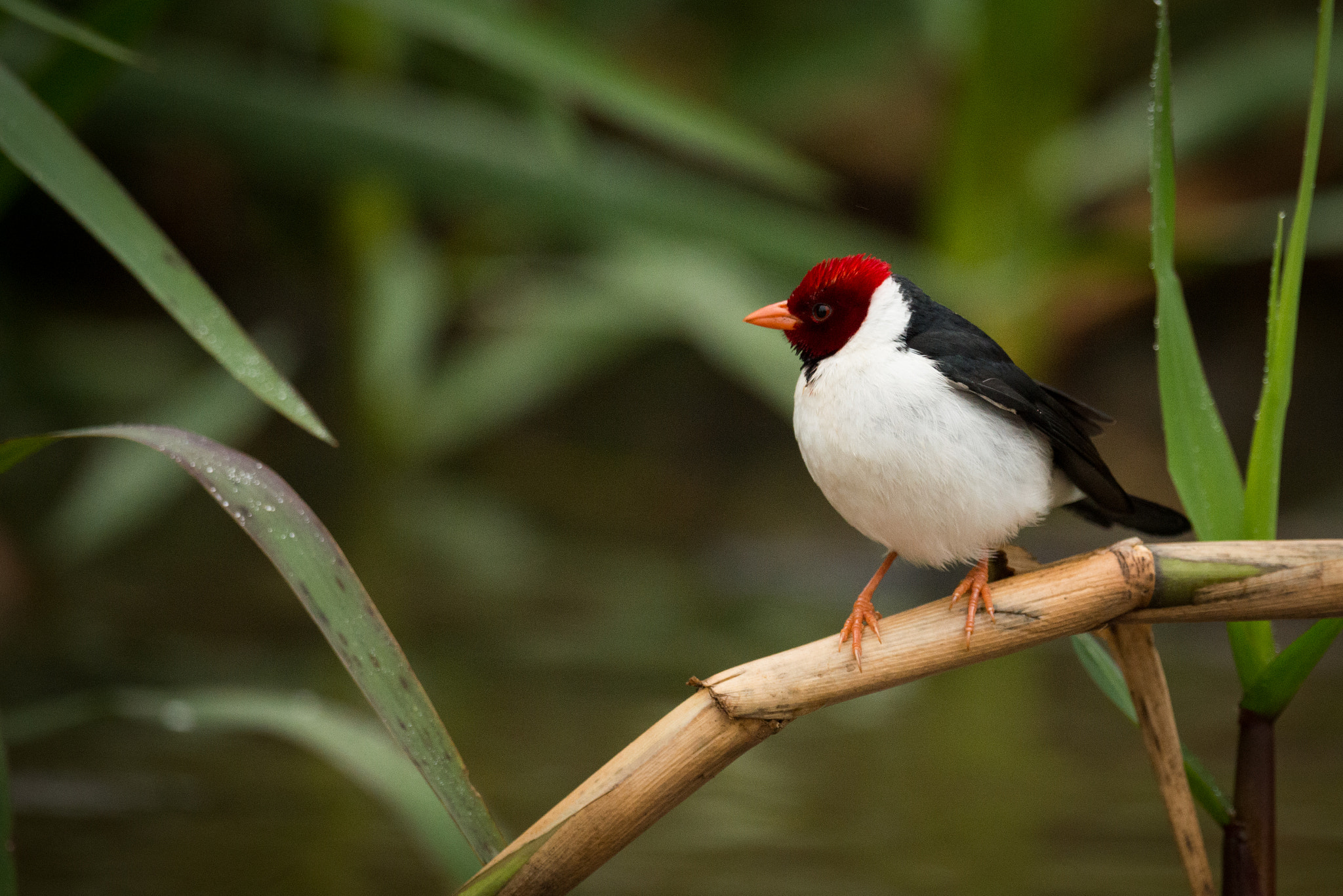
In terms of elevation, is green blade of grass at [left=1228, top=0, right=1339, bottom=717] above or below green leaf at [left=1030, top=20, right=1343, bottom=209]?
below

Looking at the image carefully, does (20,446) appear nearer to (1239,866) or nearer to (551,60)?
(1239,866)

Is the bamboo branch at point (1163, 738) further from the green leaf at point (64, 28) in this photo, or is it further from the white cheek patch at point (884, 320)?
the green leaf at point (64, 28)

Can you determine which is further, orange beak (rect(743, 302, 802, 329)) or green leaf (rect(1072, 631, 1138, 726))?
orange beak (rect(743, 302, 802, 329))


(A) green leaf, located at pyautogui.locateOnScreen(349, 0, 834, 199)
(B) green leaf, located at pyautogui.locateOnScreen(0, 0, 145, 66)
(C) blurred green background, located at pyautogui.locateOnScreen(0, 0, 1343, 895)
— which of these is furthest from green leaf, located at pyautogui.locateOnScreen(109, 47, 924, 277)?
(B) green leaf, located at pyautogui.locateOnScreen(0, 0, 145, 66)

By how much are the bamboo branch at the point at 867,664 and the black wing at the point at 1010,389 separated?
0.25m

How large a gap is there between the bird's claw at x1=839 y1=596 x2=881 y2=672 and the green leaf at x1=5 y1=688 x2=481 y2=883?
1.25ft

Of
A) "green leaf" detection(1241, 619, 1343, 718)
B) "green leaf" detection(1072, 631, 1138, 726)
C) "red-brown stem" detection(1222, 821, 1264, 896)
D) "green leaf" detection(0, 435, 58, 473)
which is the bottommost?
"red-brown stem" detection(1222, 821, 1264, 896)

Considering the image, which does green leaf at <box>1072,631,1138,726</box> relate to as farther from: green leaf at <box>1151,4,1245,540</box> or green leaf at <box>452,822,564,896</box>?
green leaf at <box>452,822,564,896</box>

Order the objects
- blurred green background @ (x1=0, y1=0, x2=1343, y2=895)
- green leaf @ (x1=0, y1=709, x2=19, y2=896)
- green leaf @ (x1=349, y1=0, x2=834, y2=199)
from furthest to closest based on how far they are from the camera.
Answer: green leaf @ (x1=349, y1=0, x2=834, y2=199) < blurred green background @ (x1=0, y1=0, x2=1343, y2=895) < green leaf @ (x1=0, y1=709, x2=19, y2=896)

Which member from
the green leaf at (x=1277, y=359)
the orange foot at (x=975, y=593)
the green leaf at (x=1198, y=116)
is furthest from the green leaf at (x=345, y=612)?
the green leaf at (x=1198, y=116)

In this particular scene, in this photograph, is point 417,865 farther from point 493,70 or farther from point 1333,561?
point 493,70

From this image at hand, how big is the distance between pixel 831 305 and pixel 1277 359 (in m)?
0.44

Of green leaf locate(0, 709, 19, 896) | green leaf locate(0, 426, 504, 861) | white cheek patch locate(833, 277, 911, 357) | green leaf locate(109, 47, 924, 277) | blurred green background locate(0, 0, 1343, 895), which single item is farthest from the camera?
green leaf locate(109, 47, 924, 277)

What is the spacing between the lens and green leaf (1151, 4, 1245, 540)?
1.34 meters
